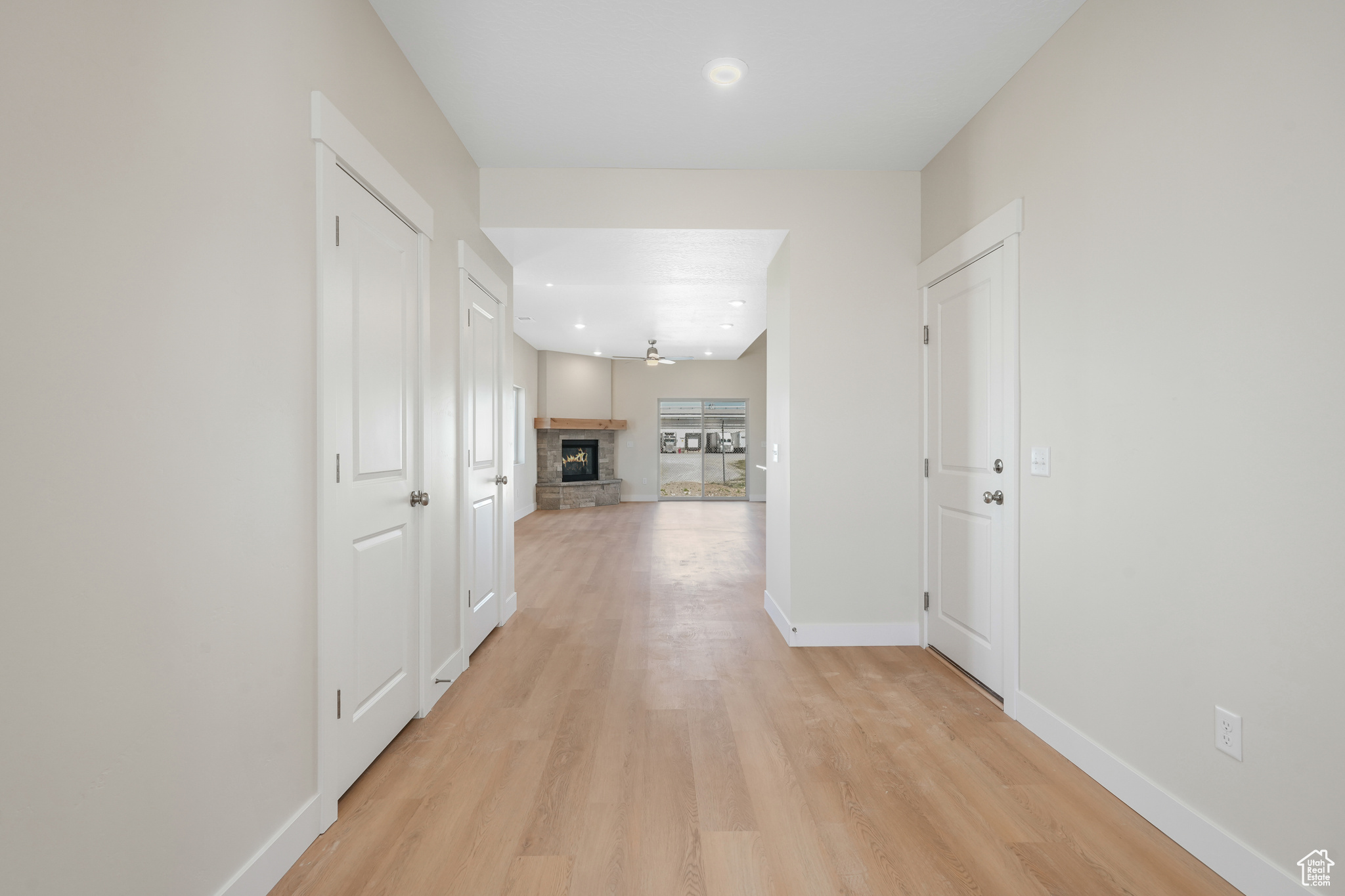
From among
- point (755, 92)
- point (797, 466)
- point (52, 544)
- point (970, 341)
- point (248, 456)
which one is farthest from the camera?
point (797, 466)

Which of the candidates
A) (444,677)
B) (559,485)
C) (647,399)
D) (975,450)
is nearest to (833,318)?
(975,450)

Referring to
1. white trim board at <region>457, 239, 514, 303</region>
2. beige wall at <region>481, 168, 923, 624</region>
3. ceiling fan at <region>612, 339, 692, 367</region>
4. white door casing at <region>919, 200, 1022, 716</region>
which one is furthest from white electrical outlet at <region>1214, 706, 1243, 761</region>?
ceiling fan at <region>612, 339, 692, 367</region>

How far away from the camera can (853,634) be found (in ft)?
11.0

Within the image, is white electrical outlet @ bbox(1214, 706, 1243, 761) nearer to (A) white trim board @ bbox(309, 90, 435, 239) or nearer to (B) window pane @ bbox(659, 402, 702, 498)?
(A) white trim board @ bbox(309, 90, 435, 239)

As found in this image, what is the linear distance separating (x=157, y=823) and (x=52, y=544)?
0.61 metres

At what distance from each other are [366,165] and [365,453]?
945mm

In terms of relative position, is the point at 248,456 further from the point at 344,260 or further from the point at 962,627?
the point at 962,627

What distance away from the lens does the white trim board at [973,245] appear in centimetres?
248

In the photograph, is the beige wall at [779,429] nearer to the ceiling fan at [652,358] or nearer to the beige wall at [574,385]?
the ceiling fan at [652,358]

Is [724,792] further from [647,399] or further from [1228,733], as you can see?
[647,399]

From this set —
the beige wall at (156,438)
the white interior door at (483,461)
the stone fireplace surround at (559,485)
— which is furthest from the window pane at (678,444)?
the beige wall at (156,438)

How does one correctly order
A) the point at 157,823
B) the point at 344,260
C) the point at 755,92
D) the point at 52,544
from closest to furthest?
the point at 52,544 → the point at 157,823 → the point at 344,260 → the point at 755,92

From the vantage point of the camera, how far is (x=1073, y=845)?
1.69 m

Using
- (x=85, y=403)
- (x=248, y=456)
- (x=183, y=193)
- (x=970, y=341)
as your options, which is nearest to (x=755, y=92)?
(x=970, y=341)
